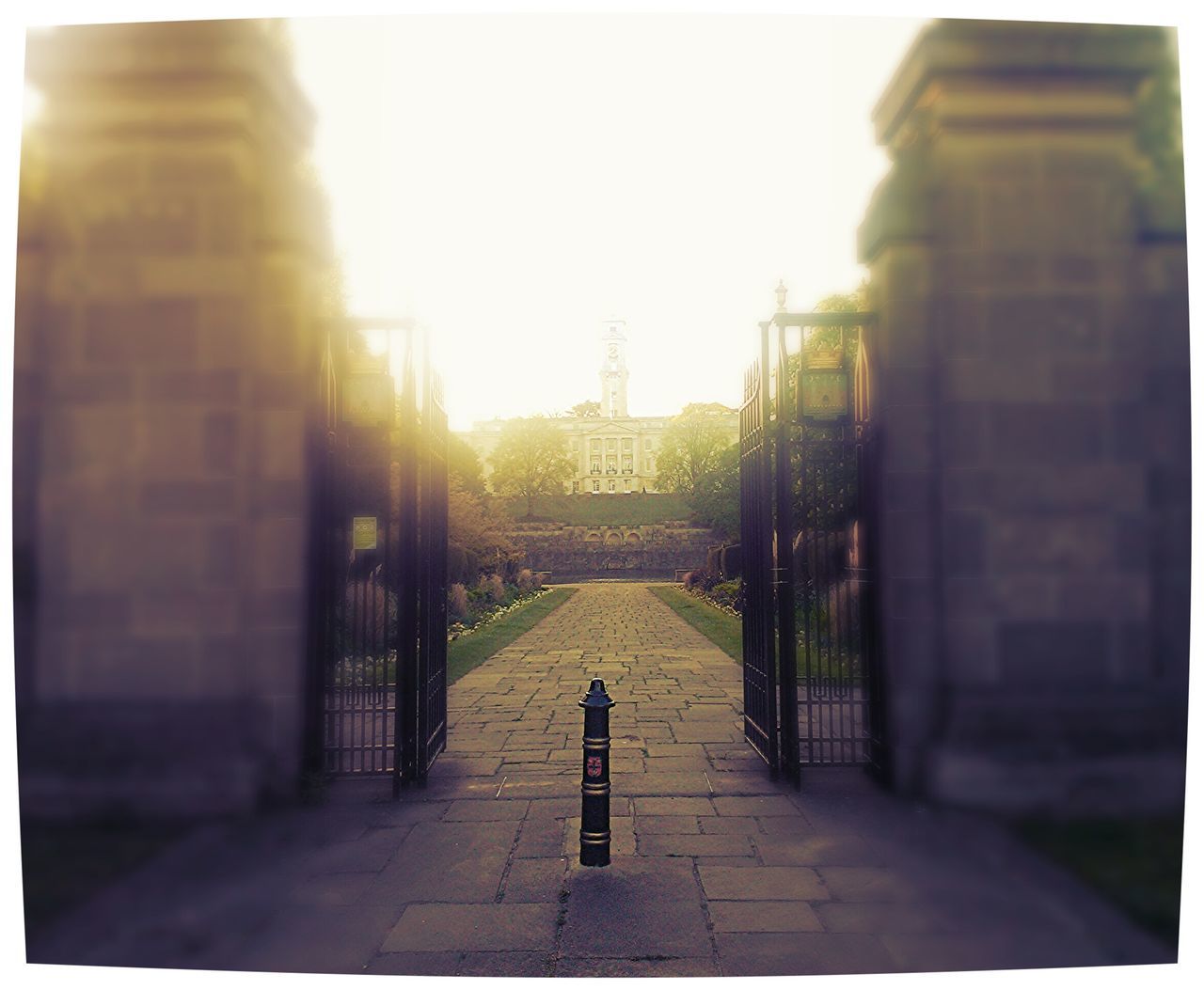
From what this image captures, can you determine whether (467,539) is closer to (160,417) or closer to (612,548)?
(160,417)

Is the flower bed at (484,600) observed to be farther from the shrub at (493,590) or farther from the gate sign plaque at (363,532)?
the gate sign plaque at (363,532)

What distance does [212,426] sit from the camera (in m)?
4.00

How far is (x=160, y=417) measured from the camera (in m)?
3.83

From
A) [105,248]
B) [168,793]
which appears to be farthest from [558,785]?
[105,248]

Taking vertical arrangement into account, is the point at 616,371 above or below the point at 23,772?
above

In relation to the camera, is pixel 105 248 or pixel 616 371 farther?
pixel 616 371

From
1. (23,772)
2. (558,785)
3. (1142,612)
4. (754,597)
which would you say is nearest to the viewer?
(23,772)

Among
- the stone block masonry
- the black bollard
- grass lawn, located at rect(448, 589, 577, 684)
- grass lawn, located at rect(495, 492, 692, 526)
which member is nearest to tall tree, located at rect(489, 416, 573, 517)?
grass lawn, located at rect(495, 492, 692, 526)

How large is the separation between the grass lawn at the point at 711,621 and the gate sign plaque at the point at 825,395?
18.1 ft

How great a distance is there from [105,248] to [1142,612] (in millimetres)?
4927

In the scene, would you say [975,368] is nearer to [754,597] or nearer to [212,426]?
[754,597]

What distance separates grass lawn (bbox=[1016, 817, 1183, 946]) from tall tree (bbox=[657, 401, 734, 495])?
116 feet

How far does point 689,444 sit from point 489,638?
1333 inches

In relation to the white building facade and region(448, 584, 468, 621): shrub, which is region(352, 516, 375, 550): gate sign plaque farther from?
the white building facade
